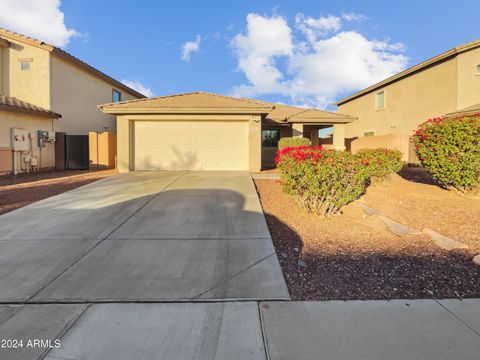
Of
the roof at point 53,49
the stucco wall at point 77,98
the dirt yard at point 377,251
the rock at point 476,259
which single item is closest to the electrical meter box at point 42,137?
the stucco wall at point 77,98

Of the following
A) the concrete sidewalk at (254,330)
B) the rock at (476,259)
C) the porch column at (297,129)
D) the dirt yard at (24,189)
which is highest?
the porch column at (297,129)

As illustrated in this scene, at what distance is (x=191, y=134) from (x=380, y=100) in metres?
15.0

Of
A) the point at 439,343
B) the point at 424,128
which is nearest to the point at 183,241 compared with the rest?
the point at 439,343

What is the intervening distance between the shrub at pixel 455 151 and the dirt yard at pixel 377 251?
1.62ft

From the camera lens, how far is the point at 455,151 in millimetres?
7316

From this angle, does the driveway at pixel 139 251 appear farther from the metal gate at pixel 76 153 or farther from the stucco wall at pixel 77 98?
the stucco wall at pixel 77 98

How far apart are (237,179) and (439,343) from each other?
26.9 feet

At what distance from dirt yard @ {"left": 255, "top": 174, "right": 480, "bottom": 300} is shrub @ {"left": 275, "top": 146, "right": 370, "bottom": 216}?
0.35 m

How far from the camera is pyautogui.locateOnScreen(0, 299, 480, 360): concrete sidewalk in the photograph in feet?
7.82

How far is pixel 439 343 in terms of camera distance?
250 cm

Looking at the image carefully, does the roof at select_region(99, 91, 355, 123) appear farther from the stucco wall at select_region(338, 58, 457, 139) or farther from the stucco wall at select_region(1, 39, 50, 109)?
the stucco wall at select_region(338, 58, 457, 139)

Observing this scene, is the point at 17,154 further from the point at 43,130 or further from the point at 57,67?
the point at 57,67

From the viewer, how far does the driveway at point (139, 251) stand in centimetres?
336

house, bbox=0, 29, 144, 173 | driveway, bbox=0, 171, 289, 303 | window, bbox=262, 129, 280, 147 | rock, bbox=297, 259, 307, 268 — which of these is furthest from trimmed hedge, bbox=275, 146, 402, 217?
house, bbox=0, 29, 144, 173
